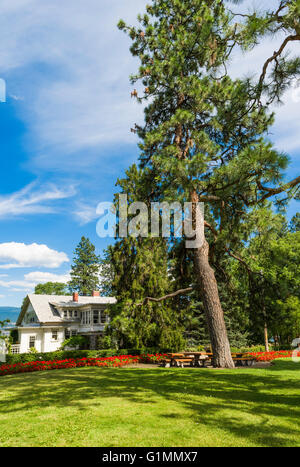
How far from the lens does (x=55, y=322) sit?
3170 centimetres

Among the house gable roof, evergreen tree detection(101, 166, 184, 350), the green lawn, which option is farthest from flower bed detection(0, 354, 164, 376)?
the house gable roof

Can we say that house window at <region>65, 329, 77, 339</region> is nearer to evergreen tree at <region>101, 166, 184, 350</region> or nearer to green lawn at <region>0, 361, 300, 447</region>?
evergreen tree at <region>101, 166, 184, 350</region>

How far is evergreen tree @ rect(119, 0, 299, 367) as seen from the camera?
23.3 feet

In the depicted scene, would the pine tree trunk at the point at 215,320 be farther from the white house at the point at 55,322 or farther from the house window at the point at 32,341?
the house window at the point at 32,341

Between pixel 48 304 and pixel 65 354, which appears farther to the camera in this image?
pixel 48 304

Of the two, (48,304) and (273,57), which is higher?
(273,57)

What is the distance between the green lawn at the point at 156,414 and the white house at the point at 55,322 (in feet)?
73.0

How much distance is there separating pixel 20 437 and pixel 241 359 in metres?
11.4

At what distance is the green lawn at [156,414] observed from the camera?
3964mm

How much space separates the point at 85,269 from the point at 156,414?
55.9 metres

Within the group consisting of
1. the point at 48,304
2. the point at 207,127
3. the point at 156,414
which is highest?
the point at 207,127

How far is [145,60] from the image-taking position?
13.6 m

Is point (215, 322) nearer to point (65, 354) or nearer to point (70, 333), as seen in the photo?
point (65, 354)

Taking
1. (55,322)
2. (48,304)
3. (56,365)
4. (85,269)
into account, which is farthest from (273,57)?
(85,269)
